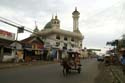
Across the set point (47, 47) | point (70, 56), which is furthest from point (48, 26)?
point (70, 56)

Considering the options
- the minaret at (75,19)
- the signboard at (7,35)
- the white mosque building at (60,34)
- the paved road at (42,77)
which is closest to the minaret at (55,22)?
the white mosque building at (60,34)

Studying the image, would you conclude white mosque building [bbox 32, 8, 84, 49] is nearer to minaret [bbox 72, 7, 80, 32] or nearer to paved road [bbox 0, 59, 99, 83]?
minaret [bbox 72, 7, 80, 32]

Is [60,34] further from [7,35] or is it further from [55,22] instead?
[7,35]

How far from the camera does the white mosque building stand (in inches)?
3189

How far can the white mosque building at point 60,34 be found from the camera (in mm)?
81000

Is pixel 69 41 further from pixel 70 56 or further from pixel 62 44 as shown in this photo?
pixel 70 56

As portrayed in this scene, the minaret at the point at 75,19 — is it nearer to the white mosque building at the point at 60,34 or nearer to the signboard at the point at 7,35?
the white mosque building at the point at 60,34

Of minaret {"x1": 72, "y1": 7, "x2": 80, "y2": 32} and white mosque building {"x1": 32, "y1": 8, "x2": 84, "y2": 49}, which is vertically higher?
minaret {"x1": 72, "y1": 7, "x2": 80, "y2": 32}

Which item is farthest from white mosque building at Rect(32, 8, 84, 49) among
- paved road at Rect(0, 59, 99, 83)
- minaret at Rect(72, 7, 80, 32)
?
paved road at Rect(0, 59, 99, 83)

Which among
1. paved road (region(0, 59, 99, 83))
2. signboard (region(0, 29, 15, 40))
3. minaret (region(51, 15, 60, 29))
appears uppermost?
minaret (region(51, 15, 60, 29))

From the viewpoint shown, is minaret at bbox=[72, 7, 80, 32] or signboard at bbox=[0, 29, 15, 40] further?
minaret at bbox=[72, 7, 80, 32]

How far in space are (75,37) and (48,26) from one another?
14.0 metres

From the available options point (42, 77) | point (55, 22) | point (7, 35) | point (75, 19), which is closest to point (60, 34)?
point (55, 22)

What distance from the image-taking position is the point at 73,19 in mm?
106375
